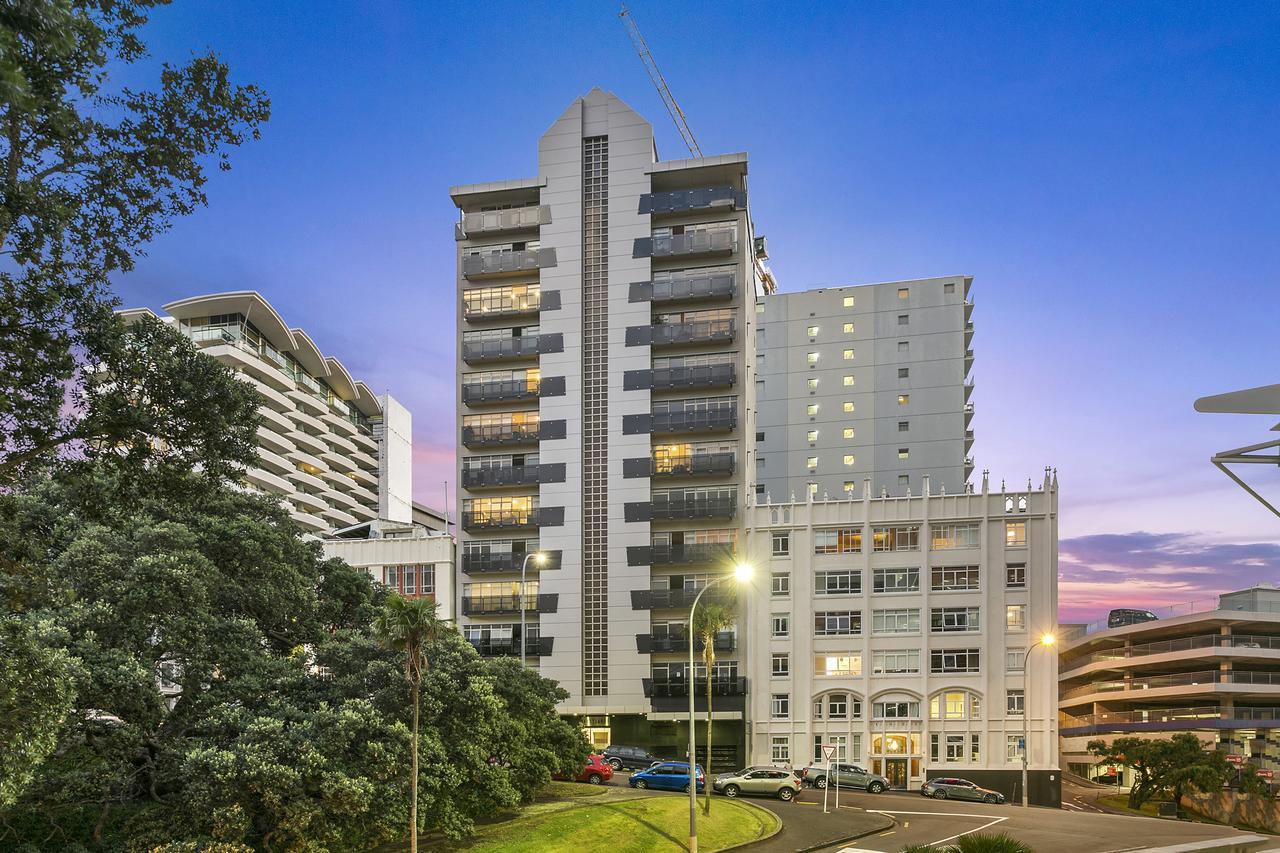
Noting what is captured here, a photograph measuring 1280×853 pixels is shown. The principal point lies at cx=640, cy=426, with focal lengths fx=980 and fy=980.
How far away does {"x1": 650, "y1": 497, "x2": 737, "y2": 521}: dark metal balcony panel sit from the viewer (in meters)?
80.8

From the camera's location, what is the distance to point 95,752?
37.1 meters

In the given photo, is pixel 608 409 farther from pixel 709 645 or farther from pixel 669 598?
pixel 709 645

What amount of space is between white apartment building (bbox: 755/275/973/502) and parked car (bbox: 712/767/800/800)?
57875 millimetres

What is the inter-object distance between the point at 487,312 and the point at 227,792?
5888 cm

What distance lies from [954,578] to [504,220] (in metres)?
49.4

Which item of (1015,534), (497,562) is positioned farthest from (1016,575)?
(497,562)

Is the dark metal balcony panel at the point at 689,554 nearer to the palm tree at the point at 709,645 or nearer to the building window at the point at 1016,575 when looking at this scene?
the palm tree at the point at 709,645

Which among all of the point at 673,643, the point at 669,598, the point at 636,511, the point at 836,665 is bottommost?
the point at 836,665

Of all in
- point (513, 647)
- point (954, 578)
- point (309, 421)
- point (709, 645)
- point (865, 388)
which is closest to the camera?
point (709, 645)

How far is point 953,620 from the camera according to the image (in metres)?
76.3

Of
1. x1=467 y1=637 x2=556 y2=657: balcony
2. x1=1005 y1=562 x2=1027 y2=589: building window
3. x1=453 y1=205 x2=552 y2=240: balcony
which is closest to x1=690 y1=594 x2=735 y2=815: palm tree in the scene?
x1=467 y1=637 x2=556 y2=657: balcony

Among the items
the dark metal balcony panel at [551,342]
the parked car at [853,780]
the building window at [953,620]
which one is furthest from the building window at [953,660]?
the dark metal balcony panel at [551,342]

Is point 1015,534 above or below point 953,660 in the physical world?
above

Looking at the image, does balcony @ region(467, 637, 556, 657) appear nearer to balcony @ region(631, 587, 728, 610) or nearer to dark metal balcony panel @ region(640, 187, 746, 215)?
balcony @ region(631, 587, 728, 610)
